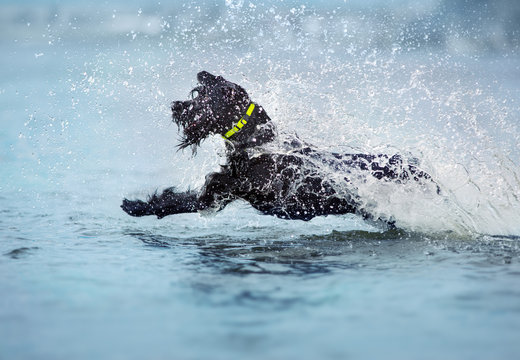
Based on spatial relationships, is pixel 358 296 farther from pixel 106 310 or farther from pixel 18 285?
pixel 18 285

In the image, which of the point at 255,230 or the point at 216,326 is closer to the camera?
the point at 216,326

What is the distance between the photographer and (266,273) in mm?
3691

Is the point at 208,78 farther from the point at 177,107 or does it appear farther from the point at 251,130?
the point at 251,130

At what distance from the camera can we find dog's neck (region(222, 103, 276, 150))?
15.6 feet

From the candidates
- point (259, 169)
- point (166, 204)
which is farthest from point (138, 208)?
point (259, 169)

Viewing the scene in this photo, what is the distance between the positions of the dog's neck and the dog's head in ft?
0.16

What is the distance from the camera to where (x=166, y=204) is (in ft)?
17.0

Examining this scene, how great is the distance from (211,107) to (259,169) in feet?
2.23

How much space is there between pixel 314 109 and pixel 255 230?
4.57 ft

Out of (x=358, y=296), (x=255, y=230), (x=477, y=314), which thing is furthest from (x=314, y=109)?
(x=477, y=314)

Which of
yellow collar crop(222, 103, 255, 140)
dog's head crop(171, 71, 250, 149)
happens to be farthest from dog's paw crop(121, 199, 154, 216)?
yellow collar crop(222, 103, 255, 140)

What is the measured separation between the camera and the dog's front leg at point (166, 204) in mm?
5105

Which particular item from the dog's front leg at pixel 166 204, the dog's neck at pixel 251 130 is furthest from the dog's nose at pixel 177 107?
the dog's front leg at pixel 166 204

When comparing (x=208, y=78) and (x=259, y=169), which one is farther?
(x=259, y=169)
